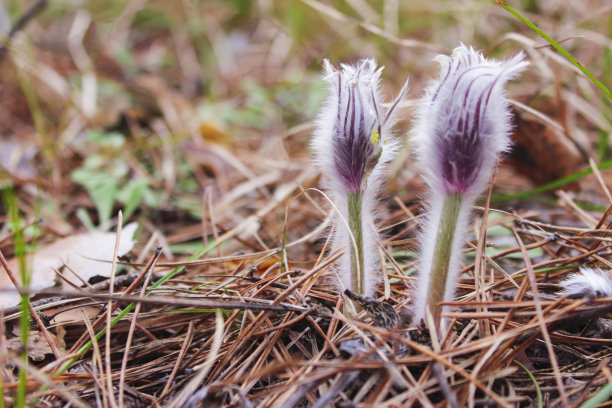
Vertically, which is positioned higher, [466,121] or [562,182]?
[562,182]

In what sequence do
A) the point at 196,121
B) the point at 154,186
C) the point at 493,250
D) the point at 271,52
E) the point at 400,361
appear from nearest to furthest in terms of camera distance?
the point at 400,361, the point at 493,250, the point at 154,186, the point at 196,121, the point at 271,52

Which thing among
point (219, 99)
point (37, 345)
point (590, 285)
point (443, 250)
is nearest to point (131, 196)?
point (37, 345)

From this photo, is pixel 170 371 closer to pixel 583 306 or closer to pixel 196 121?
pixel 583 306

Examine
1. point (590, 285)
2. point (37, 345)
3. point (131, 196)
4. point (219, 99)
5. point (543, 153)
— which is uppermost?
point (219, 99)

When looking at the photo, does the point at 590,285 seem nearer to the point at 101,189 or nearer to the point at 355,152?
the point at 355,152

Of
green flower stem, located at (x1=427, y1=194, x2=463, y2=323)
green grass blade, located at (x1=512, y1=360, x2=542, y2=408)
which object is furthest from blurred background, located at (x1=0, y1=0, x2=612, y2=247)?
green grass blade, located at (x1=512, y1=360, x2=542, y2=408)

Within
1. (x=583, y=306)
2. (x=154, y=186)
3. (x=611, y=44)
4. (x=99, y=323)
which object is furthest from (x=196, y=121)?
(x=583, y=306)
